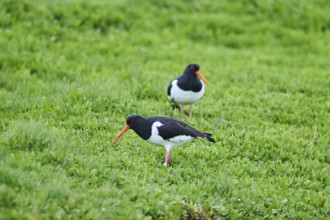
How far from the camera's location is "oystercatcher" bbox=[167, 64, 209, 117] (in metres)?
10.2

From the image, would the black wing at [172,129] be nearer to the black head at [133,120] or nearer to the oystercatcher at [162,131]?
the oystercatcher at [162,131]

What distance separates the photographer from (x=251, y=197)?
308 inches

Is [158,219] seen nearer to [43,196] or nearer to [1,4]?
[43,196]

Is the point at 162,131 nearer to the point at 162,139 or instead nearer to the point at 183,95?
the point at 162,139

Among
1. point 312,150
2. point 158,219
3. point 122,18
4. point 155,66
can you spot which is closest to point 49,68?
point 155,66

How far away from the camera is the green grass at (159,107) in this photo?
708cm

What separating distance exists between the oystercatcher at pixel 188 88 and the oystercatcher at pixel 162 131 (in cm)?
190

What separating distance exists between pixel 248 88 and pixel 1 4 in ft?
22.7

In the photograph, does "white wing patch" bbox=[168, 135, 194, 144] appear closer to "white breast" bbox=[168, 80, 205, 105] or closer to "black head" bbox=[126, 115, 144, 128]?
"black head" bbox=[126, 115, 144, 128]

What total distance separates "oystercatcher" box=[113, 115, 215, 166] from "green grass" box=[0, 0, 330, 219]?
338mm

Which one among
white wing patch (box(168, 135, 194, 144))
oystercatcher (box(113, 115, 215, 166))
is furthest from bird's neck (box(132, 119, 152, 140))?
white wing patch (box(168, 135, 194, 144))

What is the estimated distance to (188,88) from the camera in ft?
33.6

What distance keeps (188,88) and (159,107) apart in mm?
819

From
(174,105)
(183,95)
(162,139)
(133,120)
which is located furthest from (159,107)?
(162,139)
